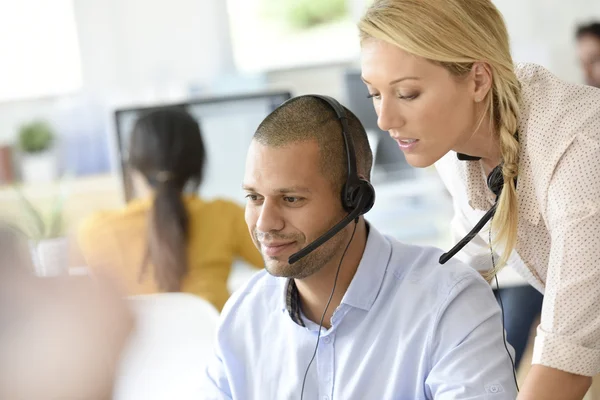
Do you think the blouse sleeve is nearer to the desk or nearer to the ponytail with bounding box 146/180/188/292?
the ponytail with bounding box 146/180/188/292

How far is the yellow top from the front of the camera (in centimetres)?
228

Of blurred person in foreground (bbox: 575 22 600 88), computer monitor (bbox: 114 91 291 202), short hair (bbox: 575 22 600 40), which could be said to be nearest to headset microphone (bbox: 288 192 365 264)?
computer monitor (bbox: 114 91 291 202)

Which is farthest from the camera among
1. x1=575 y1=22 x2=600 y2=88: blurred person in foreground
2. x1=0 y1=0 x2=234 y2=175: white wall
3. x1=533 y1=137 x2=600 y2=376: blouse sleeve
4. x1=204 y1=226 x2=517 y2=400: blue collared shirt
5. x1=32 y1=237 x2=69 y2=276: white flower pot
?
x1=0 y1=0 x2=234 y2=175: white wall

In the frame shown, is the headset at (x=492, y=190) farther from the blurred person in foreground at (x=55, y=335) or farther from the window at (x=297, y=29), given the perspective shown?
the window at (x=297, y=29)

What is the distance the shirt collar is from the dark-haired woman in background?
0.92 m

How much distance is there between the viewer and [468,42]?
1144 millimetres

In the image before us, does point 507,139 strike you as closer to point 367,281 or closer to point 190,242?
point 367,281

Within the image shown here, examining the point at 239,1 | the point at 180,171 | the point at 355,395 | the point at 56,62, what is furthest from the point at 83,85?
the point at 355,395

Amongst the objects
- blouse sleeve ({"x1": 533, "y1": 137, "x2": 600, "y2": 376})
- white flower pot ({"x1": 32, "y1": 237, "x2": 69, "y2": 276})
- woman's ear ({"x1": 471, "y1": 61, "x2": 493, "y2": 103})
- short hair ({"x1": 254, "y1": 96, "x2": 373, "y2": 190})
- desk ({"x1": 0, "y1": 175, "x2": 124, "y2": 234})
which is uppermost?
woman's ear ({"x1": 471, "y1": 61, "x2": 493, "y2": 103})

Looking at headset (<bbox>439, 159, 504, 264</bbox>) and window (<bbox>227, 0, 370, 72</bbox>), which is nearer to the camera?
headset (<bbox>439, 159, 504, 264</bbox>)

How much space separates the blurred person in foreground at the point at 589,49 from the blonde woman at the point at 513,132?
8.37ft

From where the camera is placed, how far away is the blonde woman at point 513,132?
1.05 m

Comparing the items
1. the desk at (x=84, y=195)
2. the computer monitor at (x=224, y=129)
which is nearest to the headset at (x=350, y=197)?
the computer monitor at (x=224, y=129)

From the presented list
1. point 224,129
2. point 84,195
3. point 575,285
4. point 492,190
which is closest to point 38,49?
point 84,195
